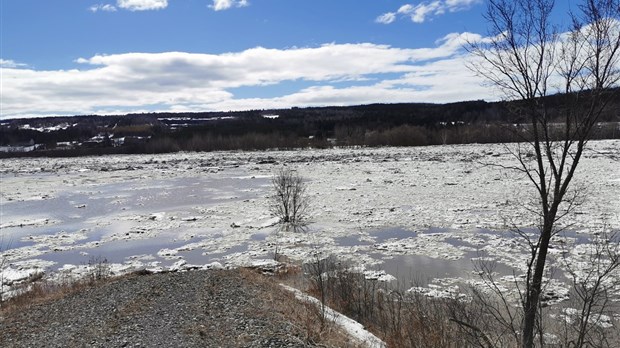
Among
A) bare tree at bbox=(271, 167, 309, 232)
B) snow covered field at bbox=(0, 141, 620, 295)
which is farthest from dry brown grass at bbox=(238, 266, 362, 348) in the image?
bare tree at bbox=(271, 167, 309, 232)

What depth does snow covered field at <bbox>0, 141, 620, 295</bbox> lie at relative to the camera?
12.7m

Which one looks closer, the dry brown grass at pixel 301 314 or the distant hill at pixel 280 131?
the dry brown grass at pixel 301 314

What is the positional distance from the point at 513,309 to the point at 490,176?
864 inches

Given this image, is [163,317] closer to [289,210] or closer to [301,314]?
[301,314]

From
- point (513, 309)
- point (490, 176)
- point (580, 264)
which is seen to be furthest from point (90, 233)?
point (490, 176)

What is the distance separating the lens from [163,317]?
25.8 ft

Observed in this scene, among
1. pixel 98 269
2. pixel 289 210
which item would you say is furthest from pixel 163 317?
pixel 289 210

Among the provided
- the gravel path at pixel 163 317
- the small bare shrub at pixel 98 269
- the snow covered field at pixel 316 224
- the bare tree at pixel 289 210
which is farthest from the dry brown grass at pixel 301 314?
the bare tree at pixel 289 210

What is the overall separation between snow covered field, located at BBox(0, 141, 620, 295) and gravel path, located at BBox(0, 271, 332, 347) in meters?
3.05

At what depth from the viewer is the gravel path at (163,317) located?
6.91 meters

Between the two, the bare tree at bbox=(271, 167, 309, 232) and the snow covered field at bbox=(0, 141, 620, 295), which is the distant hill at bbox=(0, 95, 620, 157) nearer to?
the snow covered field at bbox=(0, 141, 620, 295)

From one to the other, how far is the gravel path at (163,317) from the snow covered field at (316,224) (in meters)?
3.05

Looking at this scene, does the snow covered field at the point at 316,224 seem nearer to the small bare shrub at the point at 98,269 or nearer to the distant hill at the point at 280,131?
the small bare shrub at the point at 98,269

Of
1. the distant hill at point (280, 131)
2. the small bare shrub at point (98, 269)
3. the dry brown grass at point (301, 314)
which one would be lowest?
the small bare shrub at point (98, 269)
